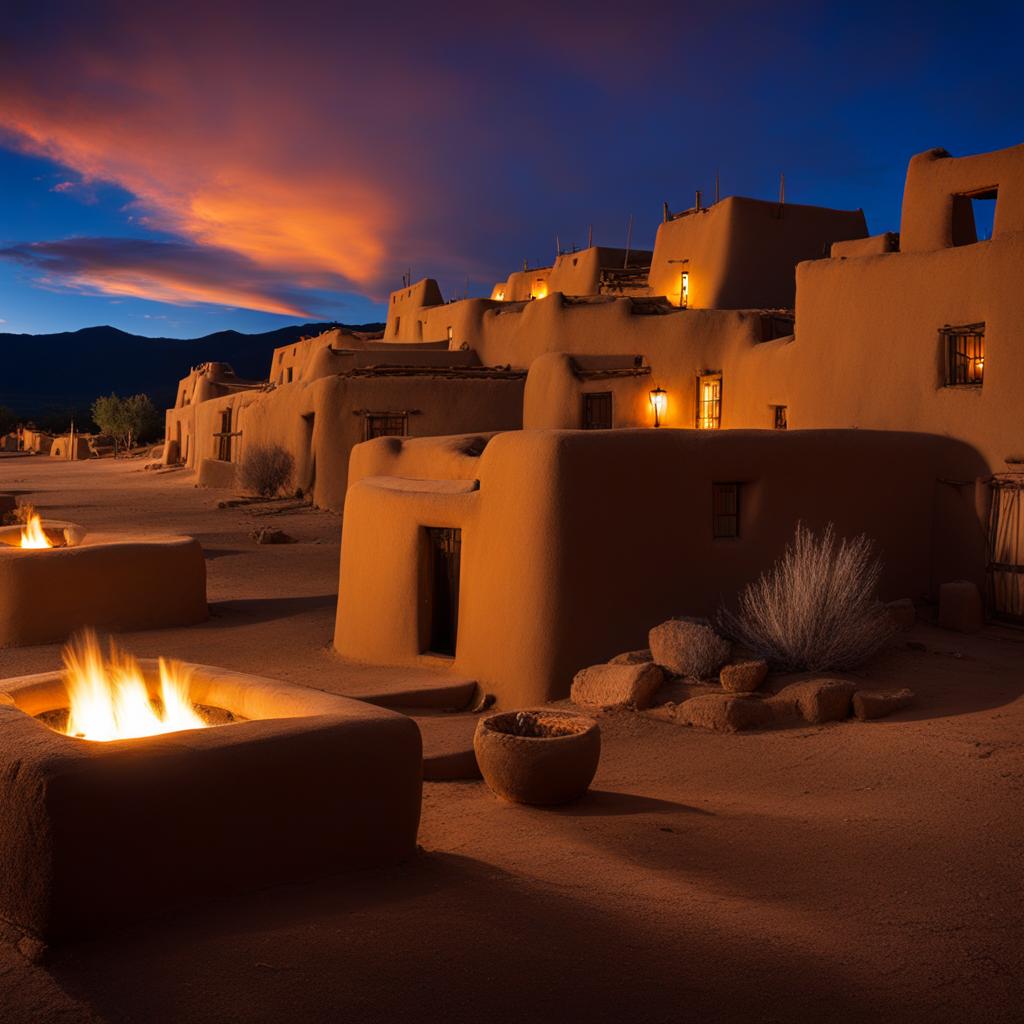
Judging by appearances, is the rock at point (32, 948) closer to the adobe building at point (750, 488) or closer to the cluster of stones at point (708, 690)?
the cluster of stones at point (708, 690)

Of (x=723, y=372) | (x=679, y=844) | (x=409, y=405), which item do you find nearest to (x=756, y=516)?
(x=679, y=844)

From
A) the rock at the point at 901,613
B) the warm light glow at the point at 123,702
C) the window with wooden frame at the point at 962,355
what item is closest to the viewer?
the warm light glow at the point at 123,702

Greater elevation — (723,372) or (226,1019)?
(723,372)

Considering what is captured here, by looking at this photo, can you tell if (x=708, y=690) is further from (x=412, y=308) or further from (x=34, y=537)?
(x=412, y=308)

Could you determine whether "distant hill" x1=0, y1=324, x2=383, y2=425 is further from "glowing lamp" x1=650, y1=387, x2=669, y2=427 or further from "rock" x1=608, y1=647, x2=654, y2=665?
"rock" x1=608, y1=647, x2=654, y2=665

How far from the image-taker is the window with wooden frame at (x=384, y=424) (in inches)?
891

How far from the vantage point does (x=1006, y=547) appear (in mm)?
11367

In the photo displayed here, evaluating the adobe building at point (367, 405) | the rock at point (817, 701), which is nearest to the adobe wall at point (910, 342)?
the rock at point (817, 701)

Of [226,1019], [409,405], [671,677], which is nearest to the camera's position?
[226,1019]

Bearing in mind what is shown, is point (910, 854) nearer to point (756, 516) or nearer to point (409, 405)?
point (756, 516)

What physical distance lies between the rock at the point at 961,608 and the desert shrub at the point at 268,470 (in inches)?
661

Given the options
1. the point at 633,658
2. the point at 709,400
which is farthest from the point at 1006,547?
the point at 709,400

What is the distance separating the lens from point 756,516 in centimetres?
1042

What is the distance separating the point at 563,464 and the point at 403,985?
648 cm
